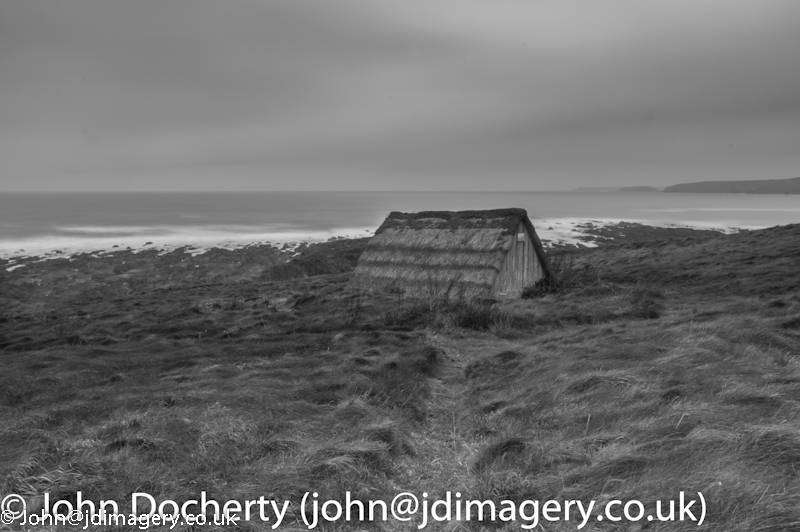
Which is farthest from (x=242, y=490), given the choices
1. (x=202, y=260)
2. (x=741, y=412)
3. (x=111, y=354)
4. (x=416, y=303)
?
(x=202, y=260)

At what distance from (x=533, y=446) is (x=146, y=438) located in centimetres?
511

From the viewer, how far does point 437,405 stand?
8.77 m

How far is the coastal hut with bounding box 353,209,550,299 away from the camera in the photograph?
1891 centimetres

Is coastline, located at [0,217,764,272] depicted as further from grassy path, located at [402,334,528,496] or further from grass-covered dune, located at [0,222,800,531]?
grassy path, located at [402,334,528,496]

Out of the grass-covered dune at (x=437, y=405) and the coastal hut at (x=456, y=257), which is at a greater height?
the coastal hut at (x=456, y=257)

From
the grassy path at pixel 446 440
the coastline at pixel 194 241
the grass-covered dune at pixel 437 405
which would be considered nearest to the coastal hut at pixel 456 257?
the grass-covered dune at pixel 437 405

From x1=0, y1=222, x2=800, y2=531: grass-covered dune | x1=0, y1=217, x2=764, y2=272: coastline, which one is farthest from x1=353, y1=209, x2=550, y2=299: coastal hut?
x1=0, y1=217, x2=764, y2=272: coastline

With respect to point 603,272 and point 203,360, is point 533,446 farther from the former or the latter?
point 603,272
